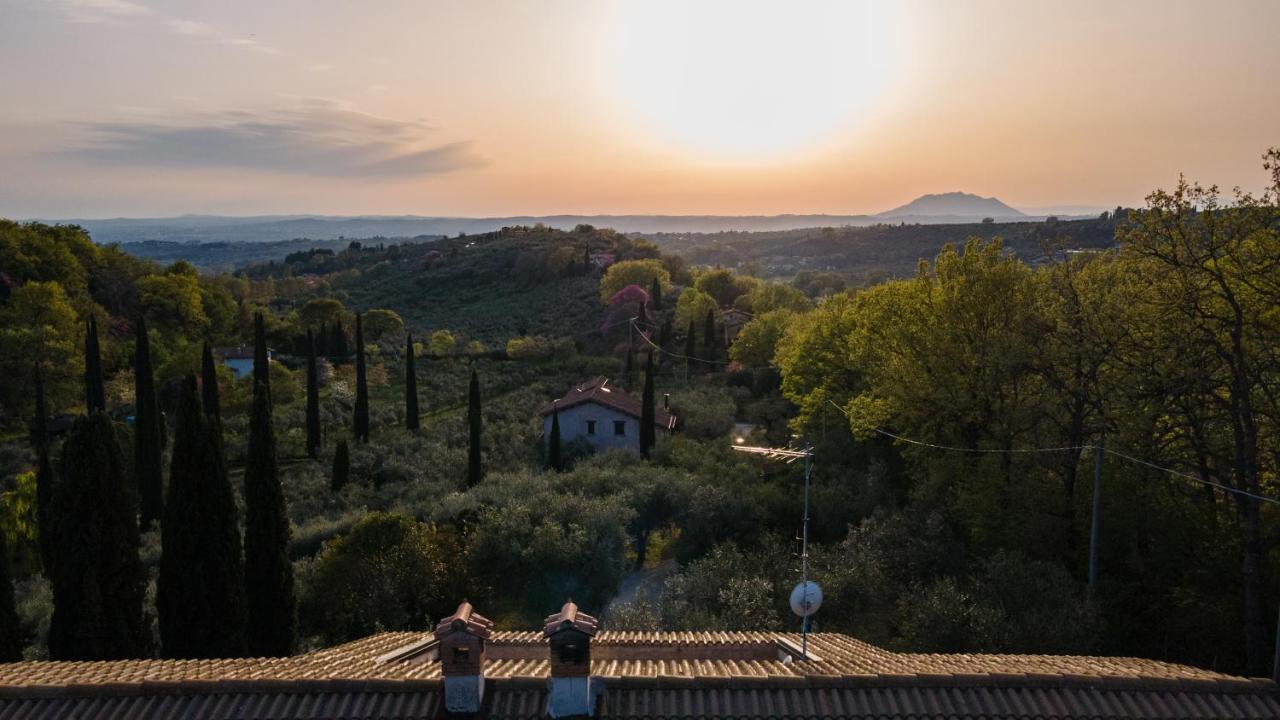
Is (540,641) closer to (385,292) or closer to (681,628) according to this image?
(681,628)

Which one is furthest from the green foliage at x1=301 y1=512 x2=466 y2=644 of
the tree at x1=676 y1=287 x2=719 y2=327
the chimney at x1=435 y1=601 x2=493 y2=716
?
the tree at x1=676 y1=287 x2=719 y2=327

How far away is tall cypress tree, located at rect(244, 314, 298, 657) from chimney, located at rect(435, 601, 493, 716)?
944 cm

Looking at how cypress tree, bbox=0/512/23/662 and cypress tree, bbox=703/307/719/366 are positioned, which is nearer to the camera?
cypress tree, bbox=0/512/23/662

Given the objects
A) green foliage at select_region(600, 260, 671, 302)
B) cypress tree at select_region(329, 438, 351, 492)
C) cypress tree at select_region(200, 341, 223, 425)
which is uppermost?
green foliage at select_region(600, 260, 671, 302)

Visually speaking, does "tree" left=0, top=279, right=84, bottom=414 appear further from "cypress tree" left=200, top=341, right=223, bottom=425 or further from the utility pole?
the utility pole

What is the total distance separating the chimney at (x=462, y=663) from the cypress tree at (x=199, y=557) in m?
8.75

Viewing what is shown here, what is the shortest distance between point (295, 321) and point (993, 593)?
62271mm

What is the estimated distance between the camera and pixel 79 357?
42750 millimetres

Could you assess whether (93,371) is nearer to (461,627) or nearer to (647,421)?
(647,421)

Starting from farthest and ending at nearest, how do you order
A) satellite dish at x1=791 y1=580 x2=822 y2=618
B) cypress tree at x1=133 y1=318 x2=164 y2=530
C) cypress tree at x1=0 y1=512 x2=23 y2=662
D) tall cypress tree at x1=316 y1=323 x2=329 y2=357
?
tall cypress tree at x1=316 y1=323 x2=329 y2=357 < cypress tree at x1=133 y1=318 x2=164 y2=530 < cypress tree at x1=0 y1=512 x2=23 y2=662 < satellite dish at x1=791 y1=580 x2=822 y2=618

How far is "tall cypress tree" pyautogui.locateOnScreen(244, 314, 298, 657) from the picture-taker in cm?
1491

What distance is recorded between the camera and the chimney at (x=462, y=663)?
23.4 ft

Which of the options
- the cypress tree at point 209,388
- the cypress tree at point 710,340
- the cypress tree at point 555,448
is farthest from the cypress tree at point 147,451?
the cypress tree at point 710,340

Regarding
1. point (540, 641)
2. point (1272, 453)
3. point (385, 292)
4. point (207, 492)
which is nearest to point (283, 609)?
point (207, 492)
